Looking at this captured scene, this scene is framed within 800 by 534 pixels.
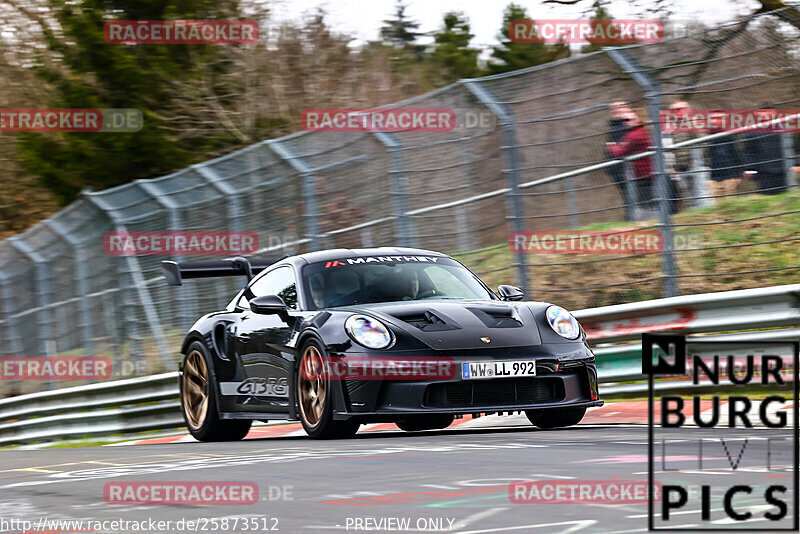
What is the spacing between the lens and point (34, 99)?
3127 centimetres

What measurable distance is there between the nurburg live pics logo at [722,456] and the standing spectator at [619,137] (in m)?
2.69

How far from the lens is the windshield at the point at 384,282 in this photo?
8984 millimetres

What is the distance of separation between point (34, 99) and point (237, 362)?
76.6ft

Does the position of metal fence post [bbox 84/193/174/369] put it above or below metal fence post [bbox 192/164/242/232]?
below

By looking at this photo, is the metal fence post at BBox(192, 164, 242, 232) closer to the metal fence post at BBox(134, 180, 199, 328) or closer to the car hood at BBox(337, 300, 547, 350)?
the metal fence post at BBox(134, 180, 199, 328)

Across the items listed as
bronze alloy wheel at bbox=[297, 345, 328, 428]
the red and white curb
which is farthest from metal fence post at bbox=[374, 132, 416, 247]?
bronze alloy wheel at bbox=[297, 345, 328, 428]

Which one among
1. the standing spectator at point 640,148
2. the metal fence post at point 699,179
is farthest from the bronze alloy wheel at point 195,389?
the metal fence post at point 699,179

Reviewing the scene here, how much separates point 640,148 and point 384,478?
17.0 feet

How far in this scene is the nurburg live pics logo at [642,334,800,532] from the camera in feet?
11.2

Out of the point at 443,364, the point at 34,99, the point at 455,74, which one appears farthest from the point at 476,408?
the point at 455,74

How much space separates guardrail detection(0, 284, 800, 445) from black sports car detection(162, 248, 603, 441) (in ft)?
3.92

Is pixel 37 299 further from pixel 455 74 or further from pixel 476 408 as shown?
pixel 455 74

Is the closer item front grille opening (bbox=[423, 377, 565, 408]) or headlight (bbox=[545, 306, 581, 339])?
front grille opening (bbox=[423, 377, 565, 408])

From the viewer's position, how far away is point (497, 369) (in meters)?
7.80
